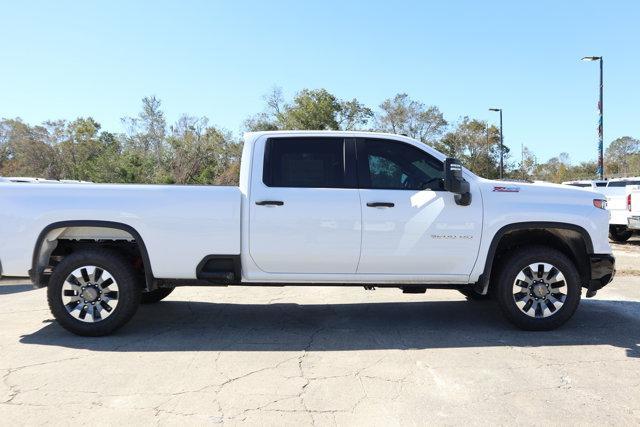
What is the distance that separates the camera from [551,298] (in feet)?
18.3

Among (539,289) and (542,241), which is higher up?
(542,241)

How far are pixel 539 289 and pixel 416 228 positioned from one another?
1.46 meters

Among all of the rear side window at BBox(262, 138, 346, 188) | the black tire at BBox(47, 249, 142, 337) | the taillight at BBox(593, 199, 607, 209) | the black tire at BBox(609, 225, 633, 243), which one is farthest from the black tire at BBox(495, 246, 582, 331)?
the black tire at BBox(609, 225, 633, 243)

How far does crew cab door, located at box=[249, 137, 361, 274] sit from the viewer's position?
5.36 metres

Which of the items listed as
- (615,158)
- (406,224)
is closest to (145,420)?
(406,224)

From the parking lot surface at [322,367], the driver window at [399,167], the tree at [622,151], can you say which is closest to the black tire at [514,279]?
the parking lot surface at [322,367]

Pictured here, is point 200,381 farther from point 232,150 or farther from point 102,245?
point 232,150

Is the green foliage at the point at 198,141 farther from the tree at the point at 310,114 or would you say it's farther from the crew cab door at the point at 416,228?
the crew cab door at the point at 416,228

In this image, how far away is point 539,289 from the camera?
18.2ft

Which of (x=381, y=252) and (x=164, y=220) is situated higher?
(x=164, y=220)

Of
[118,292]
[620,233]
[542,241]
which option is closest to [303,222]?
[118,292]

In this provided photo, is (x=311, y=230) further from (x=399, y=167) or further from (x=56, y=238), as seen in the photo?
(x=56, y=238)

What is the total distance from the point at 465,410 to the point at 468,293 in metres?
3.14

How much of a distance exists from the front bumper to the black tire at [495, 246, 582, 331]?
0.81 ft
